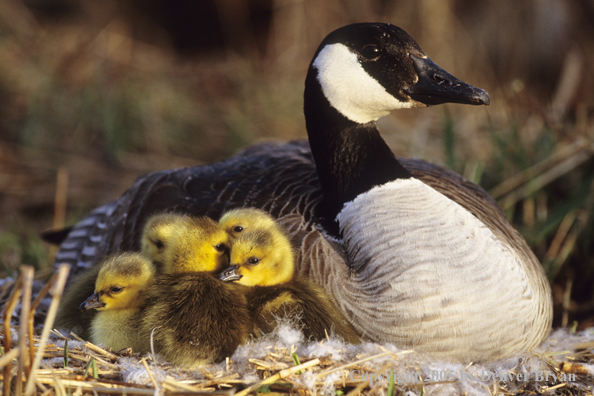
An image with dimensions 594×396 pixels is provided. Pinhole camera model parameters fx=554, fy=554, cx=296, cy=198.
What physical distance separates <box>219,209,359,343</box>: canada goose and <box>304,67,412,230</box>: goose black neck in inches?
14.9

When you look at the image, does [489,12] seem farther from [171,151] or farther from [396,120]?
[171,151]

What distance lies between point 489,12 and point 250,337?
7349 mm

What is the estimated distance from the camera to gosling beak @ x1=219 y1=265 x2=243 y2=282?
229cm

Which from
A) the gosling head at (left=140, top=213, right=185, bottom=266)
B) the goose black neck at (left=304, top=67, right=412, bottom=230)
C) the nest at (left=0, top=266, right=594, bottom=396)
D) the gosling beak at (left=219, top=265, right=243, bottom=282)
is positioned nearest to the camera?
the nest at (left=0, top=266, right=594, bottom=396)

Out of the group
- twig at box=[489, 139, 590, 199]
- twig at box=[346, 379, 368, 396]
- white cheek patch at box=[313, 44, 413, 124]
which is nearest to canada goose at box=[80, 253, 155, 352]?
twig at box=[346, 379, 368, 396]

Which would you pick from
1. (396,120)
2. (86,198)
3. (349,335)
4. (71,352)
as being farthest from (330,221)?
(396,120)

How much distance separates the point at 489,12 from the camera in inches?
319

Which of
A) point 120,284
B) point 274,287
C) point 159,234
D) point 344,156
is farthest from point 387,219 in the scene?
point 120,284

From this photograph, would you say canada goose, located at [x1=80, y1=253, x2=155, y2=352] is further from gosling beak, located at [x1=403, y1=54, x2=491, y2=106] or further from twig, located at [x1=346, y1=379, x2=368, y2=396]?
gosling beak, located at [x1=403, y1=54, x2=491, y2=106]

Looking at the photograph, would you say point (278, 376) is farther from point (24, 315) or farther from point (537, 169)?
point (537, 169)

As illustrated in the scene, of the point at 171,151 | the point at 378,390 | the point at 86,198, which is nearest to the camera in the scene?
the point at 378,390

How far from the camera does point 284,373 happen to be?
2027 millimetres

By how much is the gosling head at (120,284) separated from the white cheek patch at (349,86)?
117cm

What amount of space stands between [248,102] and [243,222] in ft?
15.6
